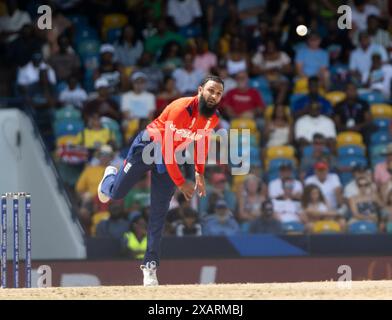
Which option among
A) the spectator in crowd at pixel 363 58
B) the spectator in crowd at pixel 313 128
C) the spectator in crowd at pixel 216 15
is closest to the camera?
the spectator in crowd at pixel 313 128

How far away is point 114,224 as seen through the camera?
672 inches

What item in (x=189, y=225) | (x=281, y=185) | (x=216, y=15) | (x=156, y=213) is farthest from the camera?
(x=216, y=15)

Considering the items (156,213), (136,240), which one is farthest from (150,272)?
(136,240)

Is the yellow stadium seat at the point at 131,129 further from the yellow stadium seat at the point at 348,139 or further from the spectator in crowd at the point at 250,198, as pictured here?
the yellow stadium seat at the point at 348,139

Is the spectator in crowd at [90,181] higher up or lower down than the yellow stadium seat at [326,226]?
higher up

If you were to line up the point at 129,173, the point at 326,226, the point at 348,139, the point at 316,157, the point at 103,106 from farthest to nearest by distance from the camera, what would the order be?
the point at 103,106, the point at 348,139, the point at 316,157, the point at 326,226, the point at 129,173

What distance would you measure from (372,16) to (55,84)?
16.9 ft

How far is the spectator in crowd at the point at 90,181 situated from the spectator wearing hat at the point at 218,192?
1545 millimetres

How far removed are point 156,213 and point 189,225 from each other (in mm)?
4571

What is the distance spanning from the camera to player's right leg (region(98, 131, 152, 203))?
489 inches

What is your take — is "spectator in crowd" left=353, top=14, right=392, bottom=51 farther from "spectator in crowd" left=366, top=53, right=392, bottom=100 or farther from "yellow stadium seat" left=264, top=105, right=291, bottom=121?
"yellow stadium seat" left=264, top=105, right=291, bottom=121

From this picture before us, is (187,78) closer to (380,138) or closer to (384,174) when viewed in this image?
(380,138)

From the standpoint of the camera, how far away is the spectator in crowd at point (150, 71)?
1902 centimetres

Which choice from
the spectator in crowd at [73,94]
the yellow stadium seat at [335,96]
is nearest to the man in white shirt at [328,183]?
the yellow stadium seat at [335,96]
